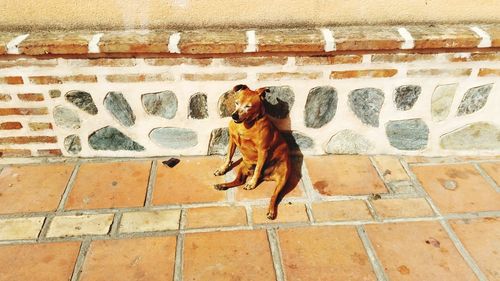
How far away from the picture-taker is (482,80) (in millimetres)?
2549

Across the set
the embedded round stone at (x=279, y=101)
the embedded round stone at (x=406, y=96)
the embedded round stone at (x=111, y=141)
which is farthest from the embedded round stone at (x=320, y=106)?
the embedded round stone at (x=111, y=141)

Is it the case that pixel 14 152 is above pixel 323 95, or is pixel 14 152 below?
below

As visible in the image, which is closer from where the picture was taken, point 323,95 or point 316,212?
point 316,212

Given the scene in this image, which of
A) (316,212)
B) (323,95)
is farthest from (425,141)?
(316,212)

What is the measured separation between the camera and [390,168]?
8.91 feet

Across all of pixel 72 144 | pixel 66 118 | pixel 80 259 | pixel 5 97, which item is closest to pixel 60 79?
pixel 66 118

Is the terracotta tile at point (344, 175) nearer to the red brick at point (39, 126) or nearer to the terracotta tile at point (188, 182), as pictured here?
the terracotta tile at point (188, 182)

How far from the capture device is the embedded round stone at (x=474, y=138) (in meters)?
2.74

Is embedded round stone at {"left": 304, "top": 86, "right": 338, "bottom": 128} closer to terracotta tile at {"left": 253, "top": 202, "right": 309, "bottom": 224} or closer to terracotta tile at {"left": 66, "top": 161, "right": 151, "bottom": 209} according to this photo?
terracotta tile at {"left": 253, "top": 202, "right": 309, "bottom": 224}

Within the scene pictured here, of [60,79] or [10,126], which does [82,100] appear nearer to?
[60,79]

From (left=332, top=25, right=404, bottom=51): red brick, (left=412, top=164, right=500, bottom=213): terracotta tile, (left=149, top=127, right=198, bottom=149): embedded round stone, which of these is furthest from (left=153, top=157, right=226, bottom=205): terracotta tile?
(left=412, top=164, right=500, bottom=213): terracotta tile

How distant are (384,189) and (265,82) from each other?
1.03 m

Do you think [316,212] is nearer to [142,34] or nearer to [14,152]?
[142,34]

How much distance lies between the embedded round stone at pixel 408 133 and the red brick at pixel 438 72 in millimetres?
338
